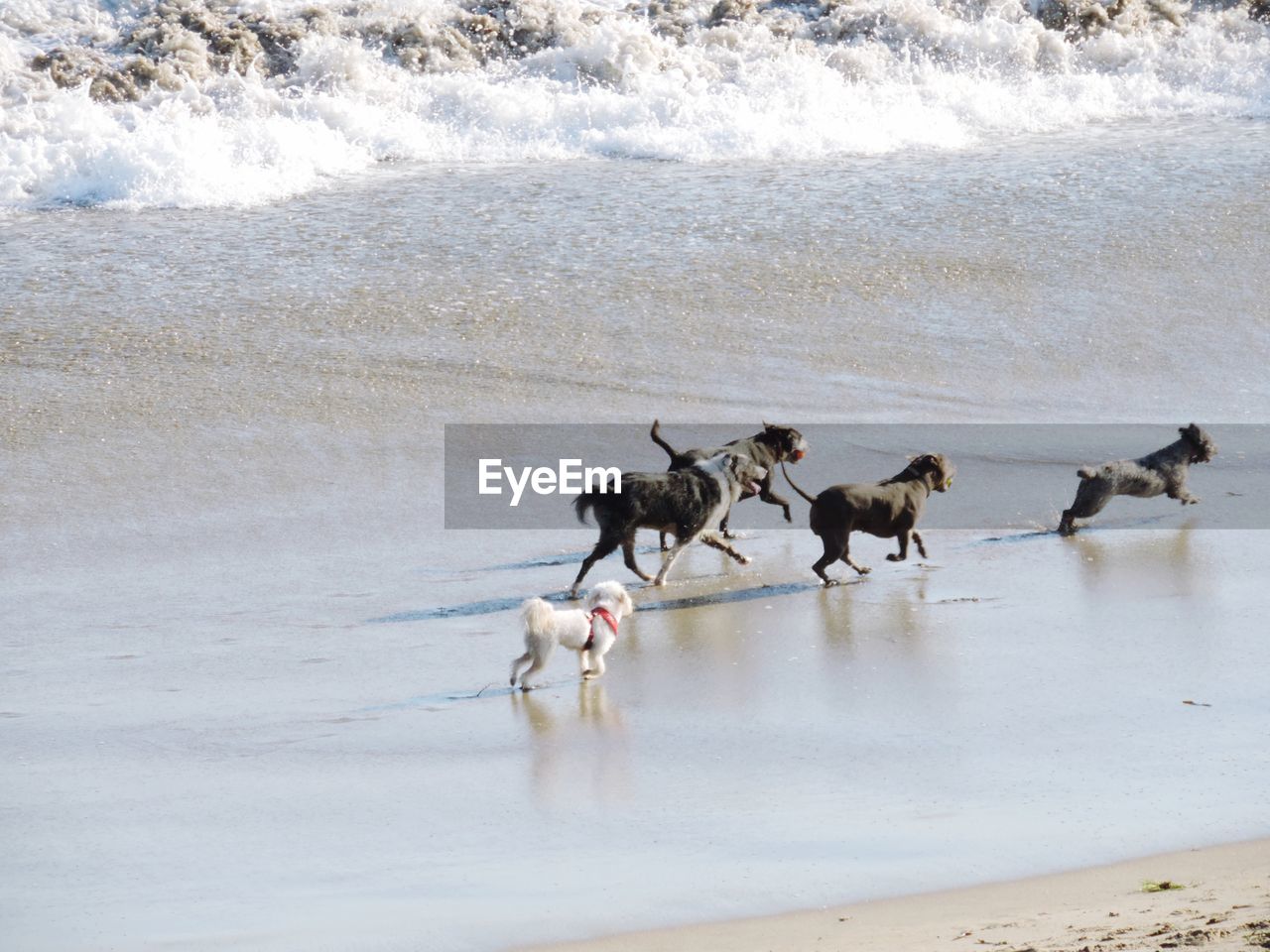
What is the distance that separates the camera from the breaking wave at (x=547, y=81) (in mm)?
14172

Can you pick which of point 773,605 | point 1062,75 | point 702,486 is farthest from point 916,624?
point 1062,75

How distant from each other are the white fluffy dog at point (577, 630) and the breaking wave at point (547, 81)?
26.3 ft

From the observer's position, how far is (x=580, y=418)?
33.4 feet

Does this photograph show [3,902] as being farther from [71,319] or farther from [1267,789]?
[71,319]

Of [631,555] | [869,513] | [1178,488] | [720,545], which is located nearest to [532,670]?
[631,555]

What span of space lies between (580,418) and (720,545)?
7.86 feet

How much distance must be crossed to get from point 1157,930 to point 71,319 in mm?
8991

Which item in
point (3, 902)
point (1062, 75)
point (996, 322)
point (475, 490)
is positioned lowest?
point (3, 902)

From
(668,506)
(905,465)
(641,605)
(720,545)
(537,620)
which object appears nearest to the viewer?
(537,620)

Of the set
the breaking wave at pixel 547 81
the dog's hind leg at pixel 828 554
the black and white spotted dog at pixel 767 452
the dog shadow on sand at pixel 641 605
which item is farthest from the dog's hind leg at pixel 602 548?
the breaking wave at pixel 547 81

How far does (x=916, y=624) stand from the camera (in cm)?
700

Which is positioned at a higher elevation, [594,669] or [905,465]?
[905,465]

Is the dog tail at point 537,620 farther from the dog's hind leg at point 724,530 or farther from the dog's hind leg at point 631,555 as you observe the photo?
the dog's hind leg at point 724,530

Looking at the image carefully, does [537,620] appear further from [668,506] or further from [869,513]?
[869,513]
